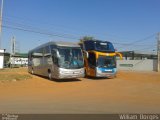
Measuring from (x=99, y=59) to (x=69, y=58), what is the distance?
4561 millimetres

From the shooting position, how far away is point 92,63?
82.7 feet

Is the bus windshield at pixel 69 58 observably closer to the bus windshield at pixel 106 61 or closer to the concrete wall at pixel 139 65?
the bus windshield at pixel 106 61

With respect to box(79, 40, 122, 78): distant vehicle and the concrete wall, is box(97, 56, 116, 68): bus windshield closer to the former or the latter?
box(79, 40, 122, 78): distant vehicle

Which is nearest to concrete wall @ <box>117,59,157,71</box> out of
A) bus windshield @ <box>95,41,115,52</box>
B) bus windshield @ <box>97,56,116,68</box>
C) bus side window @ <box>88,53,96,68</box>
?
bus windshield @ <box>95,41,115,52</box>

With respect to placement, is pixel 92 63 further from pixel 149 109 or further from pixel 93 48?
pixel 149 109

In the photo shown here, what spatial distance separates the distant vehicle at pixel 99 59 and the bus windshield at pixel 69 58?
3363mm

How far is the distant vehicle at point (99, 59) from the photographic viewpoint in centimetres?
2486

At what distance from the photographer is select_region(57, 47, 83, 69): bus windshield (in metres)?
20.9

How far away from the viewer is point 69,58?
837 inches

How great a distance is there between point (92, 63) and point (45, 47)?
4.75 meters

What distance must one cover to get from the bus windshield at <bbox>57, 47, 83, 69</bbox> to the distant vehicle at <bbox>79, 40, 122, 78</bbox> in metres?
3.36

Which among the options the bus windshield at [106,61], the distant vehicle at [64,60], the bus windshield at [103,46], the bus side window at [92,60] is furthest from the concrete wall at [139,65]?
the distant vehicle at [64,60]

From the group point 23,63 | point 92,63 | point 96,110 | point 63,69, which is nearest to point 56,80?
point 63,69

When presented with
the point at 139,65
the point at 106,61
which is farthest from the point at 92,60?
the point at 139,65
